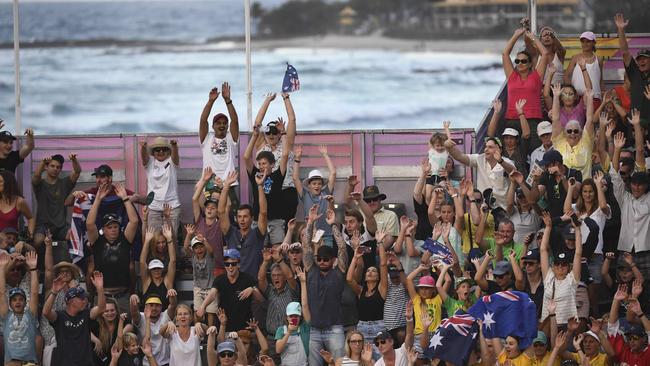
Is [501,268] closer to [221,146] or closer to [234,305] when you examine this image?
[234,305]

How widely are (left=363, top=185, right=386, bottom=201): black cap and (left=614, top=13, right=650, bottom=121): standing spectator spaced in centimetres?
387

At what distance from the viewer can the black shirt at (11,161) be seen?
22672 millimetres

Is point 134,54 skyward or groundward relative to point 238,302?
skyward

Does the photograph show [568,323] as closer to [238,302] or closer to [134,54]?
[238,302]

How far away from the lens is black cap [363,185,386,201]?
21.9m

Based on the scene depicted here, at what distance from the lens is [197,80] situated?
7588 centimetres

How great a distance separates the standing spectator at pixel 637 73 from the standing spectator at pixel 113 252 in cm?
718

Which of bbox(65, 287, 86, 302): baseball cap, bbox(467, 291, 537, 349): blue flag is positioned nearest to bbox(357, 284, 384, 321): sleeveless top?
bbox(467, 291, 537, 349): blue flag

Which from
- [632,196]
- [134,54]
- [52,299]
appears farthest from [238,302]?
[134,54]

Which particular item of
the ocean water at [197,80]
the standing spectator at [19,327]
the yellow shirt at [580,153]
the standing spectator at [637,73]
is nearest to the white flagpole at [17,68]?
the standing spectator at [19,327]

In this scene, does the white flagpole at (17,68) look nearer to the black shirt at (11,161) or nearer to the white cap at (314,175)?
the black shirt at (11,161)

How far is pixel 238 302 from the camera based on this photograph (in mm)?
20672

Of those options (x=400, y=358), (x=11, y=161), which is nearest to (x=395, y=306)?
(x=400, y=358)

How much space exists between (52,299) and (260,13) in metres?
68.2
